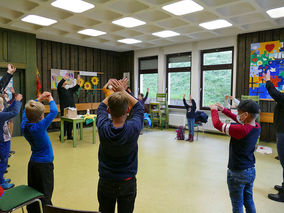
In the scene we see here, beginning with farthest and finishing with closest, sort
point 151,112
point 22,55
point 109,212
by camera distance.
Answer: point 151,112 < point 22,55 < point 109,212

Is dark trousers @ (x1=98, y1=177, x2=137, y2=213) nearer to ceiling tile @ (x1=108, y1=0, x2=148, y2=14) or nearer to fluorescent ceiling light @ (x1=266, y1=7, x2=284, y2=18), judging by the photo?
ceiling tile @ (x1=108, y1=0, x2=148, y2=14)

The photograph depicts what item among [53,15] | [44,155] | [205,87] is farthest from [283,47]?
[44,155]

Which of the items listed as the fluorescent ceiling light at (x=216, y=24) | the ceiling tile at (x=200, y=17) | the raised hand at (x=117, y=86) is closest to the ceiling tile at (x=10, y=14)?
the ceiling tile at (x=200, y=17)

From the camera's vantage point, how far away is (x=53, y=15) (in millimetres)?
4844

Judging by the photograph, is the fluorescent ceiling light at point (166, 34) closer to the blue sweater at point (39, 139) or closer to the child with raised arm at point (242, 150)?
the child with raised arm at point (242, 150)

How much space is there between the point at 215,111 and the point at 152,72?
22.9ft

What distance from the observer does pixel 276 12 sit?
463cm

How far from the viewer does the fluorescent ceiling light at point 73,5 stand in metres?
4.17

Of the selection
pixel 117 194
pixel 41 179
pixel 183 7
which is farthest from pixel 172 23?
pixel 117 194

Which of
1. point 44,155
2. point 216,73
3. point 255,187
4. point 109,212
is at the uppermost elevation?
point 216,73

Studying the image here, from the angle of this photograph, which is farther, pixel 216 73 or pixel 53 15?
pixel 216 73

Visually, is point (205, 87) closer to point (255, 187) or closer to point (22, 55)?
point (255, 187)

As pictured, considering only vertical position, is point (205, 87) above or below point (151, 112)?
above

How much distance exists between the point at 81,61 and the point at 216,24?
501 cm
